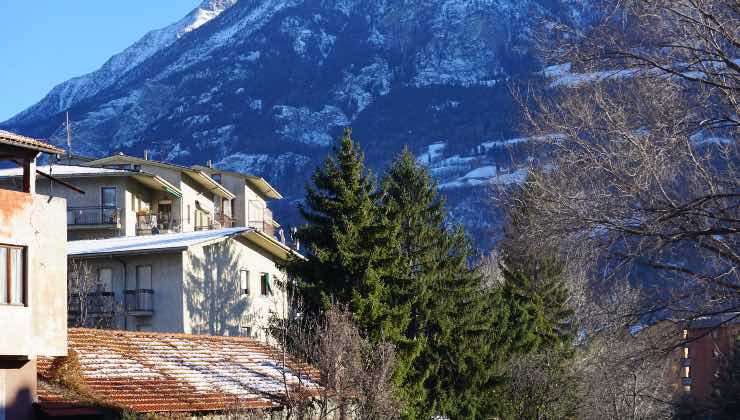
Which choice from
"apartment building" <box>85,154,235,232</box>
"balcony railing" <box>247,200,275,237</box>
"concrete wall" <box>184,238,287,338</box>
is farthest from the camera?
"balcony railing" <box>247,200,275,237</box>

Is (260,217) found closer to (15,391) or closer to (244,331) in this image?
(244,331)

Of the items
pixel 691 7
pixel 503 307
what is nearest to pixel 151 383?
pixel 691 7

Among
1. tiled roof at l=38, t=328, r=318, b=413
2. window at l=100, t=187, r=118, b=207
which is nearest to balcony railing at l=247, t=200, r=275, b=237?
window at l=100, t=187, r=118, b=207

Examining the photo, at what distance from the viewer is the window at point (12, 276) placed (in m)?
Result: 27.0

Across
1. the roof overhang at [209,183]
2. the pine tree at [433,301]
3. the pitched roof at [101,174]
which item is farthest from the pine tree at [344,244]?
the roof overhang at [209,183]

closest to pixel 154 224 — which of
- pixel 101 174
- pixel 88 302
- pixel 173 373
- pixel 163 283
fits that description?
pixel 101 174

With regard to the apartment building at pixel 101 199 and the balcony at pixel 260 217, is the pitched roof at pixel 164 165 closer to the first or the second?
the apartment building at pixel 101 199

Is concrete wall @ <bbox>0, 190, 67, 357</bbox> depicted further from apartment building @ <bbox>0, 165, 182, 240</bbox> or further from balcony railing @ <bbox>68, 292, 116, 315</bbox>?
apartment building @ <bbox>0, 165, 182, 240</bbox>

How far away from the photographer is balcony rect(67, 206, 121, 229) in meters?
67.6

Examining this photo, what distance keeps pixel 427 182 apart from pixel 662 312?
28.4 metres

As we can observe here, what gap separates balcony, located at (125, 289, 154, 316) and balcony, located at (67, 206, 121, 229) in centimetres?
1548

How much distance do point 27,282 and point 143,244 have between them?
26063 millimetres

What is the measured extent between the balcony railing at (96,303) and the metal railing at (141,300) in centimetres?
88

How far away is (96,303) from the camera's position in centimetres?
5269
